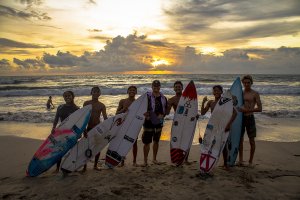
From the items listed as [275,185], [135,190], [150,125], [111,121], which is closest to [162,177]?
[135,190]

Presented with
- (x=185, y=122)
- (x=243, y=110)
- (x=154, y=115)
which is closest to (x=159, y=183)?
(x=154, y=115)

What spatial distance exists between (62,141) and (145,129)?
5.28 ft

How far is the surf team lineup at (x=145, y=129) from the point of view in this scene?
4824 millimetres

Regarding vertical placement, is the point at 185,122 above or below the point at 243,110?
below

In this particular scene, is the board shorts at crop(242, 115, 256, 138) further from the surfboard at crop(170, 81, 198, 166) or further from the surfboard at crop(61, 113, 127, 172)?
the surfboard at crop(61, 113, 127, 172)

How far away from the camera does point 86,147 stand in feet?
16.4

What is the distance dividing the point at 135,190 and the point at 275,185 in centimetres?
226

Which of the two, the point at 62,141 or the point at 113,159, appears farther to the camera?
the point at 113,159

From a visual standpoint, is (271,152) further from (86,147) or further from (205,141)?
(86,147)

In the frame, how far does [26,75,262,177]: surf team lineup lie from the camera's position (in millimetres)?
4824

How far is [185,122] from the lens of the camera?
18.7 feet

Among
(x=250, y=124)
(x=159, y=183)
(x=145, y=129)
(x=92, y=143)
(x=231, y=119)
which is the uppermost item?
(x=231, y=119)

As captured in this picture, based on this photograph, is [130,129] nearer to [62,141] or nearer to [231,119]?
[62,141]

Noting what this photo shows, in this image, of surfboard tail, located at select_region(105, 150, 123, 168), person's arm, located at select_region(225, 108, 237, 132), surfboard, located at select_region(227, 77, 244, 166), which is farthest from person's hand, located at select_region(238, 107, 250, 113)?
surfboard tail, located at select_region(105, 150, 123, 168)
